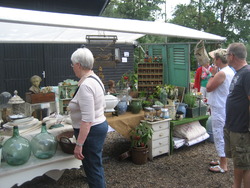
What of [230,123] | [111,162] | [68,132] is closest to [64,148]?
[68,132]

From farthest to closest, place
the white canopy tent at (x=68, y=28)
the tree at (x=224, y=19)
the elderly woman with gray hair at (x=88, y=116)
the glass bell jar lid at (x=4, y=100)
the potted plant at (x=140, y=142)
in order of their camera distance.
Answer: the tree at (x=224, y=19)
the potted plant at (x=140, y=142)
the glass bell jar lid at (x=4, y=100)
the white canopy tent at (x=68, y=28)
the elderly woman with gray hair at (x=88, y=116)

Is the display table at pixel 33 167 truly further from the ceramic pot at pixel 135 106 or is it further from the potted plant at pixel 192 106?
the potted plant at pixel 192 106

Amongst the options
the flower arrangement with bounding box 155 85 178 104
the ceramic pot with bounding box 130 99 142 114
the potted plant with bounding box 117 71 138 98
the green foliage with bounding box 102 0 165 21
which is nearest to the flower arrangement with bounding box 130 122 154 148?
the ceramic pot with bounding box 130 99 142 114

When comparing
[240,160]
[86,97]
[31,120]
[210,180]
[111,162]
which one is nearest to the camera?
[86,97]

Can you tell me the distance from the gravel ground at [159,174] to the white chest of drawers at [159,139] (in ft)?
0.40

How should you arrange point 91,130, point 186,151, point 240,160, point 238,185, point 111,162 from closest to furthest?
point 91,130, point 240,160, point 238,185, point 111,162, point 186,151

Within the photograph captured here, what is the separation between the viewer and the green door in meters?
4.09

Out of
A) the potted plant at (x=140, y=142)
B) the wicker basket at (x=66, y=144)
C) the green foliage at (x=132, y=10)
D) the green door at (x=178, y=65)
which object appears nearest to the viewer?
the wicker basket at (x=66, y=144)

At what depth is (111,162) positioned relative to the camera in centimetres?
358

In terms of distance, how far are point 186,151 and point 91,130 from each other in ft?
8.02

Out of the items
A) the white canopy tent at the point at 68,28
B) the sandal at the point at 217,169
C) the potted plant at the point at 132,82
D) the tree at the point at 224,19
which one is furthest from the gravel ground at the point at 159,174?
the tree at the point at 224,19

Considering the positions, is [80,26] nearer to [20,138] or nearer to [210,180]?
[20,138]

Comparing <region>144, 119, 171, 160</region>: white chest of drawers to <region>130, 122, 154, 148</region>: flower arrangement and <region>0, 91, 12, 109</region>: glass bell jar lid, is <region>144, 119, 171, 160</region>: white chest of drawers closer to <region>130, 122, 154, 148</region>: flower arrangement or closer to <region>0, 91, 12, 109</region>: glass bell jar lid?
<region>130, 122, 154, 148</region>: flower arrangement

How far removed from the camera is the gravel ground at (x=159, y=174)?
2.94 meters
